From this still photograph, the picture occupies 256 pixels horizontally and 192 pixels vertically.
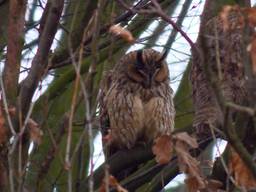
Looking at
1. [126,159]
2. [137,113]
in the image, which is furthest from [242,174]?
[137,113]

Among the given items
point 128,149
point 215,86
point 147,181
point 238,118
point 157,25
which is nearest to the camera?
point 215,86

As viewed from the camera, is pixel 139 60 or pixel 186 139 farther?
pixel 139 60

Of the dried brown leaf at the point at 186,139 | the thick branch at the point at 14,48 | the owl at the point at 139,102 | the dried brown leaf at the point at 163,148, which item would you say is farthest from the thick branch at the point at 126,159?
the dried brown leaf at the point at 186,139

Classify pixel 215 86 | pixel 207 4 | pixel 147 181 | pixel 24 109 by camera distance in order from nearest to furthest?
pixel 215 86
pixel 24 109
pixel 207 4
pixel 147 181

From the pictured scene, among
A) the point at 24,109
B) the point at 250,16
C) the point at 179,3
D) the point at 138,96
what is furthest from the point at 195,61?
the point at 250,16

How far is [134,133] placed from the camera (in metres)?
6.23

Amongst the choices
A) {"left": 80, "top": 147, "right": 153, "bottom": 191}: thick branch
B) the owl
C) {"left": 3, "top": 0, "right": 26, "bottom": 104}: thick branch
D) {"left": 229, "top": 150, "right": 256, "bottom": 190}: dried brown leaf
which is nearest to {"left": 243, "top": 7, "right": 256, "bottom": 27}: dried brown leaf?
{"left": 229, "top": 150, "right": 256, "bottom": 190}: dried brown leaf

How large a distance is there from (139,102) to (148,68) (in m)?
0.26

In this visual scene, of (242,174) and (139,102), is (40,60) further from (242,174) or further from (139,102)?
(139,102)

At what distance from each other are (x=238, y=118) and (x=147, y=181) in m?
1.36

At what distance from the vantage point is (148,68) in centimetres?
625

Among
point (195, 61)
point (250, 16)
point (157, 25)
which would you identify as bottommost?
point (250, 16)

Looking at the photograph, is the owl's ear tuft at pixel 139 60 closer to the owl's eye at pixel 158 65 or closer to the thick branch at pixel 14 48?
the owl's eye at pixel 158 65

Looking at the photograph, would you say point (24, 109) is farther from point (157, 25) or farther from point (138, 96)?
point (157, 25)
